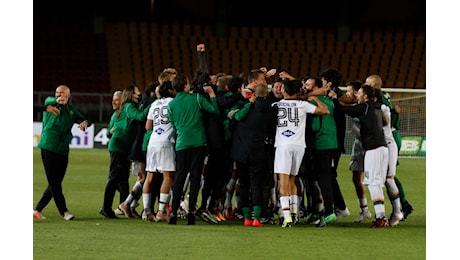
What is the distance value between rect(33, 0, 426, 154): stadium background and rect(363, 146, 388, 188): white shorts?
24.2 meters

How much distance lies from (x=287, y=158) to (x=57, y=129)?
112 inches

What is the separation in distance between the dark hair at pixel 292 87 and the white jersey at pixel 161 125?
143cm

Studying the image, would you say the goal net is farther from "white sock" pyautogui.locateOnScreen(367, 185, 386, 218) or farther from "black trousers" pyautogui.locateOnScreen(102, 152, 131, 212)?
"white sock" pyautogui.locateOnScreen(367, 185, 386, 218)

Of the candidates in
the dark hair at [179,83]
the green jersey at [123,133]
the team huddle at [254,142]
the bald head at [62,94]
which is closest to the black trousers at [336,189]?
the team huddle at [254,142]

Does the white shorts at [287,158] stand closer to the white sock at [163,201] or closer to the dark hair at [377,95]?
the dark hair at [377,95]

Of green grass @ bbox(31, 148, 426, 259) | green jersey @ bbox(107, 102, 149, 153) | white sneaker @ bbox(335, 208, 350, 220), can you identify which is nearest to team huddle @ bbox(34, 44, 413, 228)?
white sneaker @ bbox(335, 208, 350, 220)

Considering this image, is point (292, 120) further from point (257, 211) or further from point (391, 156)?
point (391, 156)

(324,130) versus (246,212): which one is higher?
(324,130)

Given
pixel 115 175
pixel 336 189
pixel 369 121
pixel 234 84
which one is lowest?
pixel 336 189

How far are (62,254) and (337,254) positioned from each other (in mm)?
2489

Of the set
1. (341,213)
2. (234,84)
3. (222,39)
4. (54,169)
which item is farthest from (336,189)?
(222,39)

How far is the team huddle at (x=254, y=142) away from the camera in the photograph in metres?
10.7

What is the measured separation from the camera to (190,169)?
1086 cm

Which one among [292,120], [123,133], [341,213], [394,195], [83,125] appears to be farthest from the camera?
[123,133]
